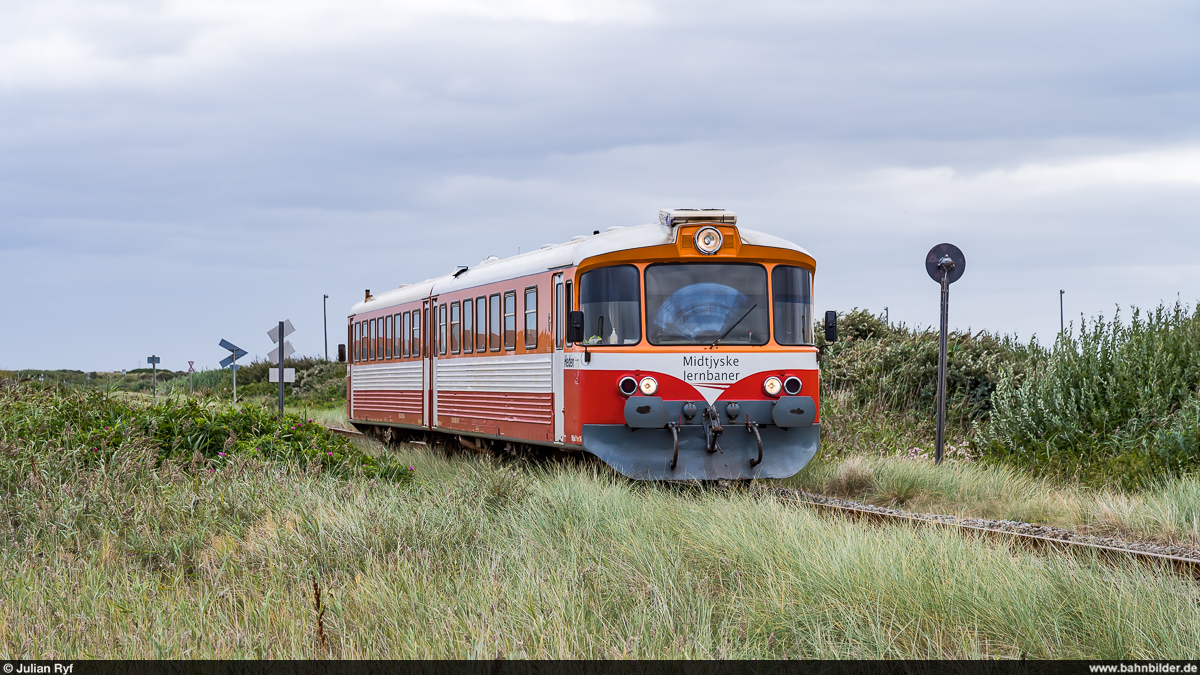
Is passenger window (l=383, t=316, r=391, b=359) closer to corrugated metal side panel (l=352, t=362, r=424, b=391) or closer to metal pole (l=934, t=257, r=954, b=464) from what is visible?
corrugated metal side panel (l=352, t=362, r=424, b=391)

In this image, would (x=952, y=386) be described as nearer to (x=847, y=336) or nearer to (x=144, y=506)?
(x=847, y=336)

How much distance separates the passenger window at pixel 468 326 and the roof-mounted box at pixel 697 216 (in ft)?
14.2

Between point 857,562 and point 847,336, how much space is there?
15.8 meters

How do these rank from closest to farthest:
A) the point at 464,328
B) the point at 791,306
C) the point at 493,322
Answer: the point at 791,306 < the point at 493,322 < the point at 464,328

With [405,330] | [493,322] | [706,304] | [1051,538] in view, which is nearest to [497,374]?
[493,322]

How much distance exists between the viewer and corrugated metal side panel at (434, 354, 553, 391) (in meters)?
13.3

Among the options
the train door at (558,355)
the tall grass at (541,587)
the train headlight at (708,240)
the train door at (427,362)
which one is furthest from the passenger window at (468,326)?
the tall grass at (541,587)

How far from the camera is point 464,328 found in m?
16.2

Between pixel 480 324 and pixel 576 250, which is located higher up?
pixel 576 250

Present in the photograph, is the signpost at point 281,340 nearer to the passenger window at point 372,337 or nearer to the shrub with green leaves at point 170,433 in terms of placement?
the passenger window at point 372,337

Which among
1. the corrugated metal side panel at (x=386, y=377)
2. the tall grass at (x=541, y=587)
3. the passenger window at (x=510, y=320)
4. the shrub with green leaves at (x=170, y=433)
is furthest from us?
the corrugated metal side panel at (x=386, y=377)

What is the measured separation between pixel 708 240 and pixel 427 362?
698 centimetres

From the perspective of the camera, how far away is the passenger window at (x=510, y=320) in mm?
14180

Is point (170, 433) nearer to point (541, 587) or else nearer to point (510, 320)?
point (510, 320)
